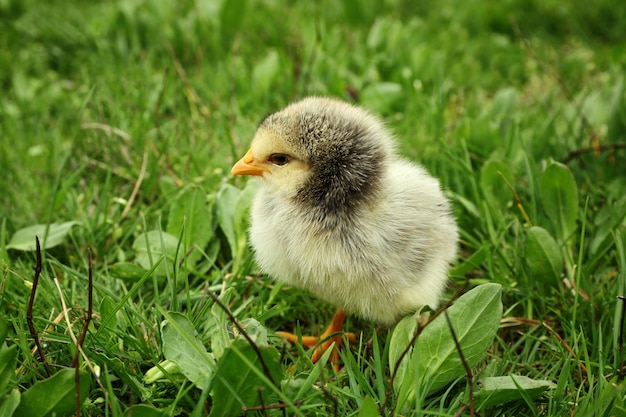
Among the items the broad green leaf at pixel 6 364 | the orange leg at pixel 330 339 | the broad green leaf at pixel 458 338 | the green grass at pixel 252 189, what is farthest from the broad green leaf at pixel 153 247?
the broad green leaf at pixel 458 338

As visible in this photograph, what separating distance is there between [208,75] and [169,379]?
242 cm

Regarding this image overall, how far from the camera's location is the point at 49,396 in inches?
66.7

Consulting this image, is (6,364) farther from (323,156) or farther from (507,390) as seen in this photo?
(507,390)

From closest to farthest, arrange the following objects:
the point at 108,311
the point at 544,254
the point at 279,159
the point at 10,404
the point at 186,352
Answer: the point at 10,404 → the point at 186,352 → the point at 108,311 → the point at 279,159 → the point at 544,254

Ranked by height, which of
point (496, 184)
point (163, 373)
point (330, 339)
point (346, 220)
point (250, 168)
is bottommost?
point (330, 339)

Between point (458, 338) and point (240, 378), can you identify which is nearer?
point (240, 378)

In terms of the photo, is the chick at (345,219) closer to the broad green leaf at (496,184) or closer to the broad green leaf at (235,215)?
the broad green leaf at (235,215)

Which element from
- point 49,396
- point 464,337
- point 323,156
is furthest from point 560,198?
point 49,396

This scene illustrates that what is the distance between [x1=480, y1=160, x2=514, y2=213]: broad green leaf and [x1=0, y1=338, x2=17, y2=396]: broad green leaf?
1876 millimetres

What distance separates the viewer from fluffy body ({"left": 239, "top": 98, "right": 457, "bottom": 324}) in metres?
2.08

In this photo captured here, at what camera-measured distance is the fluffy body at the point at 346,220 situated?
81.8 inches

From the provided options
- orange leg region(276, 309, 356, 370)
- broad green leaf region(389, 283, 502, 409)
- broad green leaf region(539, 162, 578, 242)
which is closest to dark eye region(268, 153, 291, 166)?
orange leg region(276, 309, 356, 370)

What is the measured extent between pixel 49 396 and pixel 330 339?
3.10 ft

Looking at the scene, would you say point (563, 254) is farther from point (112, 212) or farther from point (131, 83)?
point (131, 83)
